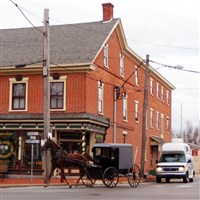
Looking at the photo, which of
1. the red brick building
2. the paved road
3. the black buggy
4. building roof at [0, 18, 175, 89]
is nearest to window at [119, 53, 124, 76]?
building roof at [0, 18, 175, 89]

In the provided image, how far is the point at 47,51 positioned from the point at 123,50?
54.2 ft

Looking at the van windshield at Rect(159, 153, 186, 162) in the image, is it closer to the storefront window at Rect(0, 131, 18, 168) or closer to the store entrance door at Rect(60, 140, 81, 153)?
the store entrance door at Rect(60, 140, 81, 153)

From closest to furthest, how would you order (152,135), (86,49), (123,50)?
1. (86,49)
2. (123,50)
3. (152,135)

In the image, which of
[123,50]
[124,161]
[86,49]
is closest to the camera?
[124,161]

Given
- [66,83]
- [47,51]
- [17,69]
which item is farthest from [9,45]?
[47,51]

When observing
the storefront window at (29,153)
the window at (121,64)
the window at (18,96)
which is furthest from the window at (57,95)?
the window at (121,64)

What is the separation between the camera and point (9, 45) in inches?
1443

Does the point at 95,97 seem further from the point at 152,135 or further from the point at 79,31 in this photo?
the point at 152,135

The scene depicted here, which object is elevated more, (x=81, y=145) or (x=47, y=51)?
(x=47, y=51)

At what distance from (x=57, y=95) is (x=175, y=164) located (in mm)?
8803

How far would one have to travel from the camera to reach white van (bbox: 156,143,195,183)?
30.0 m

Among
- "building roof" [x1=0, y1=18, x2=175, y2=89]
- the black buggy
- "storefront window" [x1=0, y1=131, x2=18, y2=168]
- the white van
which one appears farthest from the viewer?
"storefront window" [x1=0, y1=131, x2=18, y2=168]

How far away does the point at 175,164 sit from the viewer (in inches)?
1186

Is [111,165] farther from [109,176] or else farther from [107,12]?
[107,12]
